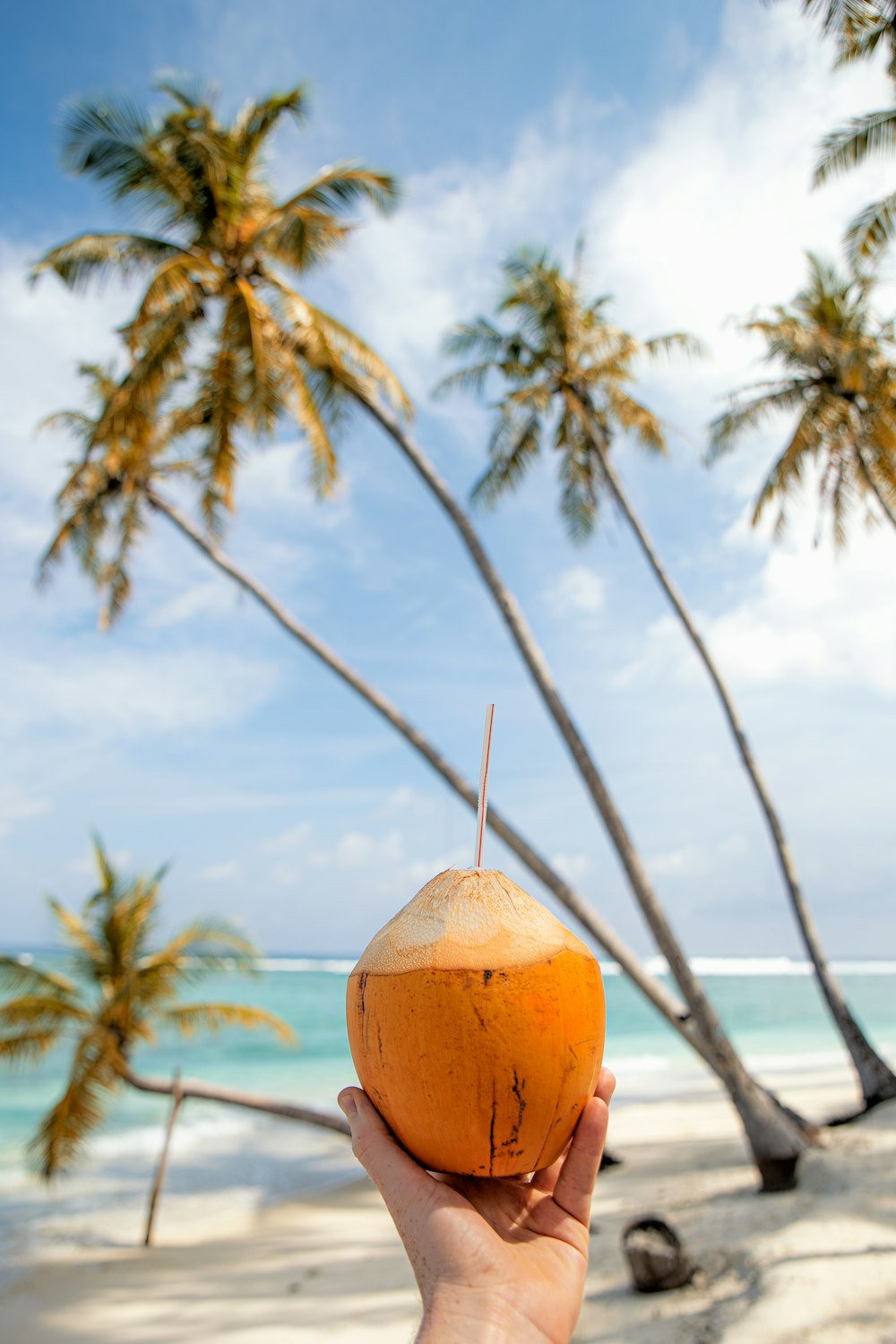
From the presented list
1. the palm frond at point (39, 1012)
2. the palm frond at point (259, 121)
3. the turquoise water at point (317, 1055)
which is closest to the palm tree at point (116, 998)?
the palm frond at point (39, 1012)

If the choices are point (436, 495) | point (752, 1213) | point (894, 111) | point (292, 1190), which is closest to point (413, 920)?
point (752, 1213)

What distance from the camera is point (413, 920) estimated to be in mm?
1867

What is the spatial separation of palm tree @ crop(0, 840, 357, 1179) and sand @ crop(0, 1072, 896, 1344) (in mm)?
1363

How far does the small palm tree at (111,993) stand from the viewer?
10.2m

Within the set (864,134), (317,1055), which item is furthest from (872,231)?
(317,1055)

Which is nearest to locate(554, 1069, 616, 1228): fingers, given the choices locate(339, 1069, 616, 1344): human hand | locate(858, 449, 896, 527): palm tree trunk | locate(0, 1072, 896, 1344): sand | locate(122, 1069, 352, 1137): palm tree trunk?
locate(339, 1069, 616, 1344): human hand

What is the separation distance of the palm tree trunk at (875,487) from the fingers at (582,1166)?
1142cm

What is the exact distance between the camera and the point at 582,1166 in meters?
1.87

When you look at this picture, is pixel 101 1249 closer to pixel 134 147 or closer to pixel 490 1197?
pixel 490 1197

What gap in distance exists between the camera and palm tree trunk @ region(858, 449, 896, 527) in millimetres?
11609

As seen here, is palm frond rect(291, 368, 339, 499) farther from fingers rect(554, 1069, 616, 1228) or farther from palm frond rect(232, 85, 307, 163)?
fingers rect(554, 1069, 616, 1228)

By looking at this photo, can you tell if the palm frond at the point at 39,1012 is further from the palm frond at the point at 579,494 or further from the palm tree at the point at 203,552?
the palm frond at the point at 579,494

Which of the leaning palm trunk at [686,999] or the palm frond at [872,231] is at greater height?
the palm frond at [872,231]

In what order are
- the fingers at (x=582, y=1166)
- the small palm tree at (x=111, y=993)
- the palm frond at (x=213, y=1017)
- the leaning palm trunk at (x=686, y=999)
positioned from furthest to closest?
the palm frond at (x=213, y=1017) < the small palm tree at (x=111, y=993) < the leaning palm trunk at (x=686, y=999) < the fingers at (x=582, y=1166)
